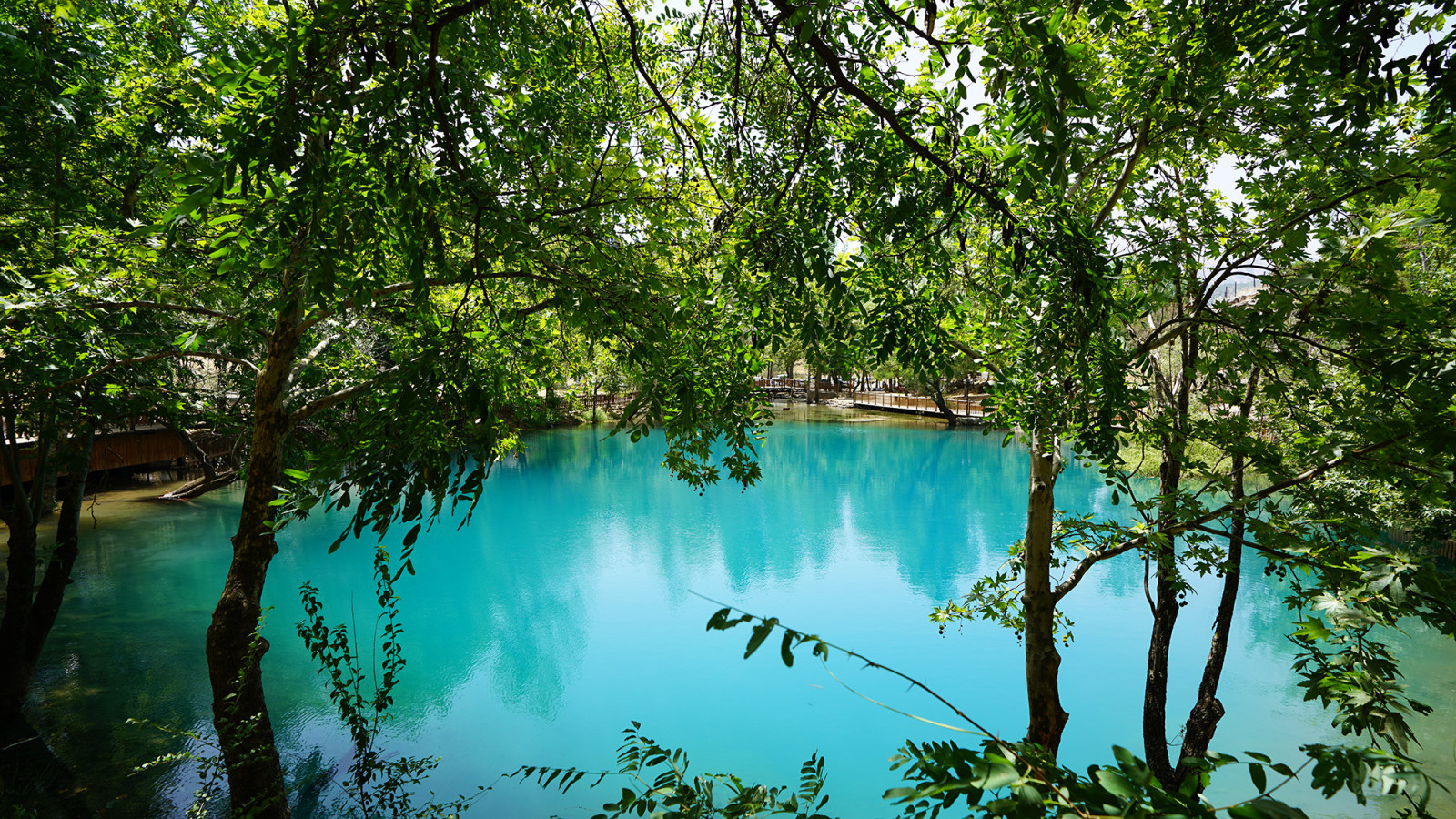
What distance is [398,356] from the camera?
377 cm

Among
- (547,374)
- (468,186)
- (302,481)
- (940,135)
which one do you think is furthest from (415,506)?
(547,374)

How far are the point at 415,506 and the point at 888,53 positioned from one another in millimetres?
3188

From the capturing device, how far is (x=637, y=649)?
11.2 m

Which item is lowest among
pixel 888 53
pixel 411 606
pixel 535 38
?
pixel 411 606

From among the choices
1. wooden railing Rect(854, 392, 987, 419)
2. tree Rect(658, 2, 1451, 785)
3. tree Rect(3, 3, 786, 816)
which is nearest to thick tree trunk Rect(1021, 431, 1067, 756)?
tree Rect(658, 2, 1451, 785)

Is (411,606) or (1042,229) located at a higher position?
(1042,229)

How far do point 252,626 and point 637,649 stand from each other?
23.1 feet

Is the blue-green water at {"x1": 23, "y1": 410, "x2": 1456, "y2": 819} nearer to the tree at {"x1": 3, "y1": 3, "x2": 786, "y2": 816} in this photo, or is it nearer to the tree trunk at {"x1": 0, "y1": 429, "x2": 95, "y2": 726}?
the tree trunk at {"x1": 0, "y1": 429, "x2": 95, "y2": 726}

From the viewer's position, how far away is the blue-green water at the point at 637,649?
8.01 m

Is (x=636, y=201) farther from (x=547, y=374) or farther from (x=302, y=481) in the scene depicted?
(x=302, y=481)

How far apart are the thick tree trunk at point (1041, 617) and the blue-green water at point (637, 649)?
2160mm

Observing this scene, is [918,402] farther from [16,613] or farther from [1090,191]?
[16,613]

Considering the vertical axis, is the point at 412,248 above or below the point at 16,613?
above

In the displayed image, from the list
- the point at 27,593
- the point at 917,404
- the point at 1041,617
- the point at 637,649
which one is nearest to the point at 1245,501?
the point at 1041,617
